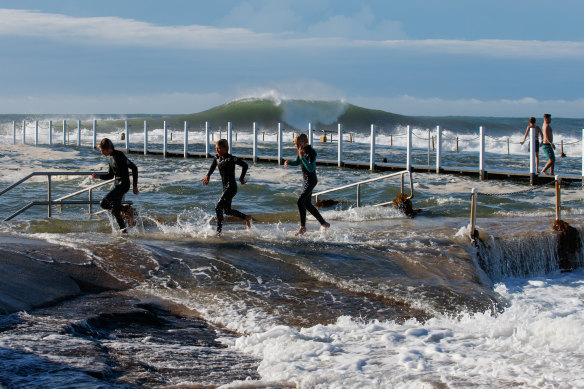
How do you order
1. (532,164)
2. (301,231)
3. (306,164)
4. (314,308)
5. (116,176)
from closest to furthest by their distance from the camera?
1. (314,308)
2. (116,176)
3. (306,164)
4. (301,231)
5. (532,164)

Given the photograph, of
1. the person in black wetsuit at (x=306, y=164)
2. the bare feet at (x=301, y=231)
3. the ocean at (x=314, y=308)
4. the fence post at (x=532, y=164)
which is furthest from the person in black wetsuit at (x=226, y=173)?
the fence post at (x=532, y=164)

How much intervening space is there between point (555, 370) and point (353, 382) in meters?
1.42

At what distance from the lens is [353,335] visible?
5.65 meters

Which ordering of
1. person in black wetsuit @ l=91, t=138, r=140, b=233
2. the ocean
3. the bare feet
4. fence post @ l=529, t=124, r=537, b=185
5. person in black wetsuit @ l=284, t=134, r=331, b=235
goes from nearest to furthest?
the ocean → person in black wetsuit @ l=91, t=138, r=140, b=233 → person in black wetsuit @ l=284, t=134, r=331, b=235 → the bare feet → fence post @ l=529, t=124, r=537, b=185

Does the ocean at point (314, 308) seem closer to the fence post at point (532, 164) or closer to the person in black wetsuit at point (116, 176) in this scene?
the person in black wetsuit at point (116, 176)

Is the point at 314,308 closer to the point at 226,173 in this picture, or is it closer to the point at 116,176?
the point at 226,173

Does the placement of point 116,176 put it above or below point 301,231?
above

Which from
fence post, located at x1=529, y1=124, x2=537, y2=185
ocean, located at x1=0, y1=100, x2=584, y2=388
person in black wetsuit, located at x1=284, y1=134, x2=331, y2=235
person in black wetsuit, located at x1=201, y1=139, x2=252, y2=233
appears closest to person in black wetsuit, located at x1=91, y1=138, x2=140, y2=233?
ocean, located at x1=0, y1=100, x2=584, y2=388

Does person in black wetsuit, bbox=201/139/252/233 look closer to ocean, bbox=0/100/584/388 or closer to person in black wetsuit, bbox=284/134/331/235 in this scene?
ocean, bbox=0/100/584/388

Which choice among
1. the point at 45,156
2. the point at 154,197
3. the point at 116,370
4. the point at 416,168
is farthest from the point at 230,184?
the point at 45,156

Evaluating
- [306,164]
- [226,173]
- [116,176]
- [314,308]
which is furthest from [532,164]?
[314,308]

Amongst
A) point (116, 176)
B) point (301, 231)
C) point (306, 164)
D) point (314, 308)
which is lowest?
point (314, 308)

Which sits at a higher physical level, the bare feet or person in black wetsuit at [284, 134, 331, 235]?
person in black wetsuit at [284, 134, 331, 235]

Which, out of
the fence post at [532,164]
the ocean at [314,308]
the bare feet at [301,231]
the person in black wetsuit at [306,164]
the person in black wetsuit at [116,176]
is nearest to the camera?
the ocean at [314,308]
